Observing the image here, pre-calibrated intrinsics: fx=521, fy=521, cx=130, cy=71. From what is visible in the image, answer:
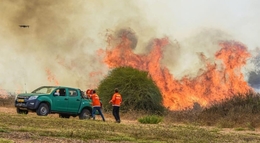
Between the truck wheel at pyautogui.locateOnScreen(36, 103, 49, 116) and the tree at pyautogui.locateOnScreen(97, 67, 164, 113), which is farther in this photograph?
the tree at pyautogui.locateOnScreen(97, 67, 164, 113)

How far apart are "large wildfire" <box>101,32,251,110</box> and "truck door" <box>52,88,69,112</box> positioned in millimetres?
15933

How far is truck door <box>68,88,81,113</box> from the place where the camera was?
94.7 feet

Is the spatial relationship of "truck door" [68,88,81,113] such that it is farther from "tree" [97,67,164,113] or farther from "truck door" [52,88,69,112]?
"tree" [97,67,164,113]

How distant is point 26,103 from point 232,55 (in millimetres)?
26639

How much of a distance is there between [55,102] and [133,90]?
42.6 ft

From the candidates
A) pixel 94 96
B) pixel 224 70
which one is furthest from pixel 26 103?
pixel 224 70

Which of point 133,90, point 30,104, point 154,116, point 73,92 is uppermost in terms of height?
point 133,90

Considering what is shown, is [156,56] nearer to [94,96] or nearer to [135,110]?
[135,110]

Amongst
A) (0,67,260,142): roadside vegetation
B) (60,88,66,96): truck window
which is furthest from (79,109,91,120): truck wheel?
(0,67,260,142): roadside vegetation

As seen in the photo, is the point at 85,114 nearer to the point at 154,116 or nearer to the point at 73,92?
the point at 73,92

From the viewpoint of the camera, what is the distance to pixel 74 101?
2905 cm

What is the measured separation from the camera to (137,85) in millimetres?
40594

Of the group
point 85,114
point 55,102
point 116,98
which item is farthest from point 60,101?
point 116,98

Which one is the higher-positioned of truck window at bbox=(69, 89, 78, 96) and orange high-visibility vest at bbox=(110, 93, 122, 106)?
truck window at bbox=(69, 89, 78, 96)
